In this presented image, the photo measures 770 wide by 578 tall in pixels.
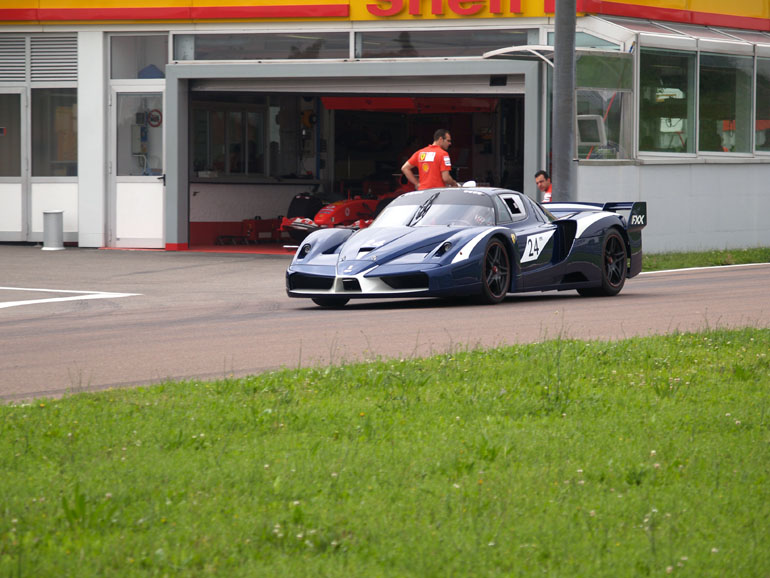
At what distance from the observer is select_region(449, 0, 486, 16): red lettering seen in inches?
854

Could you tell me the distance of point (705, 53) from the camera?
74.9ft

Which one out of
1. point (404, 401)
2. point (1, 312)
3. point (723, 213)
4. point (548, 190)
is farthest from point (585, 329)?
point (723, 213)

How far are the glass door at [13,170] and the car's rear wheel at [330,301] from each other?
1336 cm

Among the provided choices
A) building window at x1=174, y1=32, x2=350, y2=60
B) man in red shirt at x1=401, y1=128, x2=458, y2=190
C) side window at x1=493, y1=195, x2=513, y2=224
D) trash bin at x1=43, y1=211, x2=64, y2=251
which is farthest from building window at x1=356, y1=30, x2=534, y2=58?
side window at x1=493, y1=195, x2=513, y2=224

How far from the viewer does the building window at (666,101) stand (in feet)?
71.6

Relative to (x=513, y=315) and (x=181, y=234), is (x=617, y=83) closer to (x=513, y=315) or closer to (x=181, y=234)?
(x=181, y=234)

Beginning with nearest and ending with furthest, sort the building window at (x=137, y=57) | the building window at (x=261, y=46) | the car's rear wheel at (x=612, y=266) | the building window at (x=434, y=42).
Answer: the car's rear wheel at (x=612, y=266) → the building window at (x=434, y=42) → the building window at (x=261, y=46) → the building window at (x=137, y=57)

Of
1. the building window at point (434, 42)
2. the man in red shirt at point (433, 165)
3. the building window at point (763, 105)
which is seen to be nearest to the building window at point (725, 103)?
the building window at point (763, 105)

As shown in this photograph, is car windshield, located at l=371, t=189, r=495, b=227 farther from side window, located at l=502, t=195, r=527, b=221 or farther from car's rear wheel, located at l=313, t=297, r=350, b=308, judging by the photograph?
car's rear wheel, located at l=313, t=297, r=350, b=308

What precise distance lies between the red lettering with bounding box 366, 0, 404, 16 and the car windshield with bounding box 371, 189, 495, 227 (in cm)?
935

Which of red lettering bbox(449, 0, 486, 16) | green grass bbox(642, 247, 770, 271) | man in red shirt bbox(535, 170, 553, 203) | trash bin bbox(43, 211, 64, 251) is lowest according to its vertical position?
green grass bbox(642, 247, 770, 271)

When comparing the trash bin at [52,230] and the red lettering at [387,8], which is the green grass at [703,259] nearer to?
the red lettering at [387,8]

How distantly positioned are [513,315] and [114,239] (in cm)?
1406

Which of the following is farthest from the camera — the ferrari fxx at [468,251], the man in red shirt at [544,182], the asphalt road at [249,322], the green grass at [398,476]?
the man in red shirt at [544,182]
